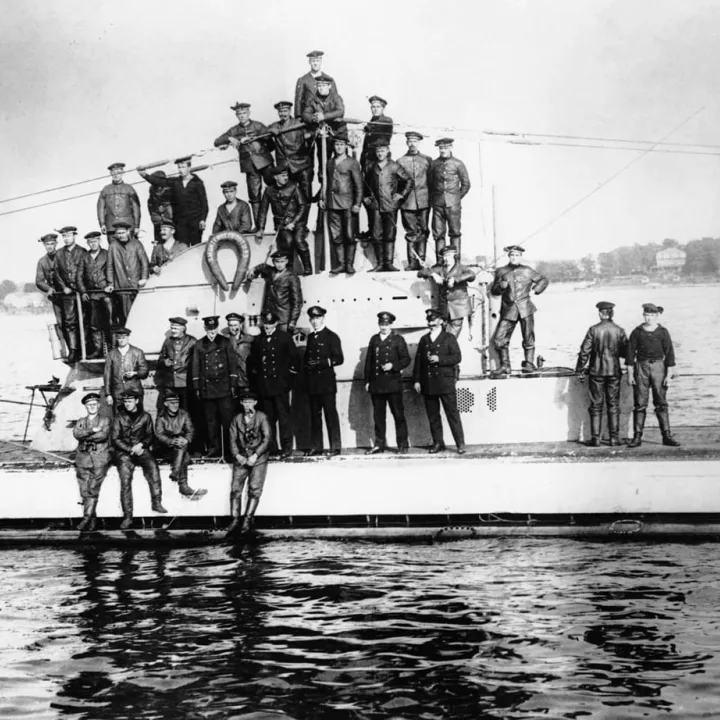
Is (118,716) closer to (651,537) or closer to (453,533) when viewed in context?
(453,533)

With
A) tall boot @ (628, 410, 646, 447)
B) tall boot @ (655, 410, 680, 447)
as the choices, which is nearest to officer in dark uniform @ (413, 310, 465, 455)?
tall boot @ (628, 410, 646, 447)

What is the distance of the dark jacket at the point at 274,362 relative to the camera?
47.2 feet

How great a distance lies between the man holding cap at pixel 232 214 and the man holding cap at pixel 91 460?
10.8 feet

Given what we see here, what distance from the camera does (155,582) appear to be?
12047mm

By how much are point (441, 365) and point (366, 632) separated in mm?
4934

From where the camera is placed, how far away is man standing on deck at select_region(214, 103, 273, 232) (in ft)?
52.3

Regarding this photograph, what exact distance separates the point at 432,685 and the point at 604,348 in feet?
21.9

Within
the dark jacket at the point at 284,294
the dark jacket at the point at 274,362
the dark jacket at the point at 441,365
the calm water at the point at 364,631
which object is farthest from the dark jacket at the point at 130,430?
the dark jacket at the point at 441,365

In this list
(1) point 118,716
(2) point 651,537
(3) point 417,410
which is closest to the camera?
(1) point 118,716

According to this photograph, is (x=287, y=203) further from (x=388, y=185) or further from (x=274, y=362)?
(x=274, y=362)

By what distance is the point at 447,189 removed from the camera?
50.1 feet

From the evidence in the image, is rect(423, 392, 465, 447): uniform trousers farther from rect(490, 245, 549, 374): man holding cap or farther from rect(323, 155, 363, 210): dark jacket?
rect(323, 155, 363, 210): dark jacket

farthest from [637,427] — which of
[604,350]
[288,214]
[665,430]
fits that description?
[288,214]

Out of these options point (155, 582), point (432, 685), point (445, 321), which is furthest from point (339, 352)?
point (432, 685)
